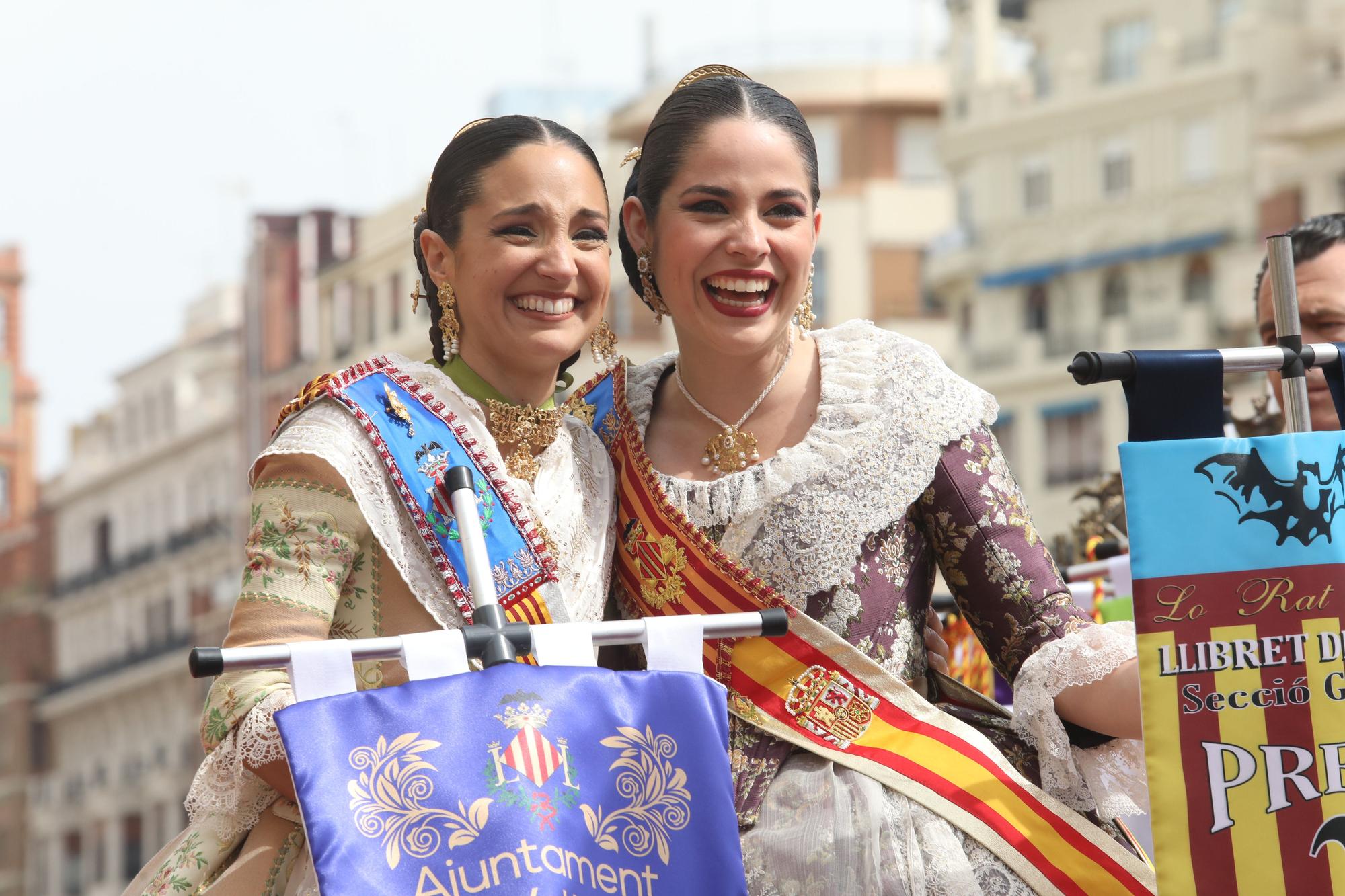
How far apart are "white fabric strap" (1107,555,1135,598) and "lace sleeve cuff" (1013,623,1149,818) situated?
→ 1.67 metres

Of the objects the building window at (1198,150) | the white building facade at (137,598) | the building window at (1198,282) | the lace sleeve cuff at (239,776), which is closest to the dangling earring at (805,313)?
the lace sleeve cuff at (239,776)

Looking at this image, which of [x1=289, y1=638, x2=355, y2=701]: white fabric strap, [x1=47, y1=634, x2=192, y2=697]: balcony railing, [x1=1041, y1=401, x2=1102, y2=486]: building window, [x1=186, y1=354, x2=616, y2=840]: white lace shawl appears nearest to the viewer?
[x1=289, y1=638, x2=355, y2=701]: white fabric strap

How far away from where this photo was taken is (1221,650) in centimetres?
391

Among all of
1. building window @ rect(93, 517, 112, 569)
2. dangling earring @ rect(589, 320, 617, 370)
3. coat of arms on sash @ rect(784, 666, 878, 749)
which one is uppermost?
building window @ rect(93, 517, 112, 569)

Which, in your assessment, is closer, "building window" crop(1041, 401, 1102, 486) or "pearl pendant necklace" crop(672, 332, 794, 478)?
"pearl pendant necklace" crop(672, 332, 794, 478)

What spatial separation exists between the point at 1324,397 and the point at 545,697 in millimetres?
2494

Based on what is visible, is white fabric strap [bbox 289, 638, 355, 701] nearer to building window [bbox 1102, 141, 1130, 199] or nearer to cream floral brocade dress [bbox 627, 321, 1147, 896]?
cream floral brocade dress [bbox 627, 321, 1147, 896]

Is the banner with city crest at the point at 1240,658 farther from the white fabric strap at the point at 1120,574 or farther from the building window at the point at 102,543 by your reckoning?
the building window at the point at 102,543

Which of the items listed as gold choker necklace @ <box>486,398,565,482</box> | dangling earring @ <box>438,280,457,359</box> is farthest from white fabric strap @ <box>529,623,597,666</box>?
dangling earring @ <box>438,280,457,359</box>

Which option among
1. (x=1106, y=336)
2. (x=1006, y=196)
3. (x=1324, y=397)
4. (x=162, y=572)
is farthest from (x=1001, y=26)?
(x=1324, y=397)

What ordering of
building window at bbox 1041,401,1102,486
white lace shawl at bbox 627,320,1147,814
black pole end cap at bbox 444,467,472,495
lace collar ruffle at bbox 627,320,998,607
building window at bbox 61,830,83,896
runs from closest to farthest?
black pole end cap at bbox 444,467,472,495
white lace shawl at bbox 627,320,1147,814
lace collar ruffle at bbox 627,320,998,607
building window at bbox 1041,401,1102,486
building window at bbox 61,830,83,896

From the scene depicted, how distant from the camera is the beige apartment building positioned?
34.1 metres

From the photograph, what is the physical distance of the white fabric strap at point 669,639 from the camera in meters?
3.98

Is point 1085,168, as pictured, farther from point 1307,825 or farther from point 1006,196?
point 1307,825
